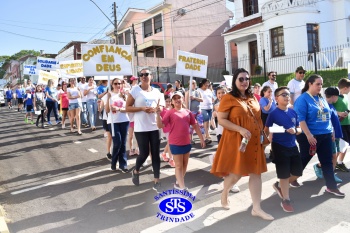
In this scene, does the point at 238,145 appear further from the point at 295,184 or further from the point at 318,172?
the point at 318,172

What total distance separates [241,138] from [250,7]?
22.4 metres

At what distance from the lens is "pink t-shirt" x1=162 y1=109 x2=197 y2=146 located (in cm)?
512

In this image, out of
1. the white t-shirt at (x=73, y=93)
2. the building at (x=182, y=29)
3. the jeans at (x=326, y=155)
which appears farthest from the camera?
the building at (x=182, y=29)

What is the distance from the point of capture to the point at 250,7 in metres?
24.3

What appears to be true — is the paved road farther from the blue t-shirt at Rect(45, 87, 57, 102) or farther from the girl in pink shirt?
the blue t-shirt at Rect(45, 87, 57, 102)

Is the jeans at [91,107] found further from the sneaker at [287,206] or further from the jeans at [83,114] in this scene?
the sneaker at [287,206]

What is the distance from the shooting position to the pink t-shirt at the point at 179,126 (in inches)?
201

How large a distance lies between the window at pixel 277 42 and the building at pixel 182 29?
893 cm

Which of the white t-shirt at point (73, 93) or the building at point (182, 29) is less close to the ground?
the building at point (182, 29)

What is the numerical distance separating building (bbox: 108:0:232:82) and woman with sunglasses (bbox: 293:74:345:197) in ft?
83.1

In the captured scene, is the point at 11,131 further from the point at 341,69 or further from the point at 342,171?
the point at 341,69

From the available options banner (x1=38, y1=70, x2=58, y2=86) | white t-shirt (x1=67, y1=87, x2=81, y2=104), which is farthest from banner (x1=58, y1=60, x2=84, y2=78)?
white t-shirt (x1=67, y1=87, x2=81, y2=104)

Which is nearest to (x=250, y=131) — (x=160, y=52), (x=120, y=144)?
(x=120, y=144)

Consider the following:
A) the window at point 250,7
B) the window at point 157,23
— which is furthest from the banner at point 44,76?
the window at point 157,23
